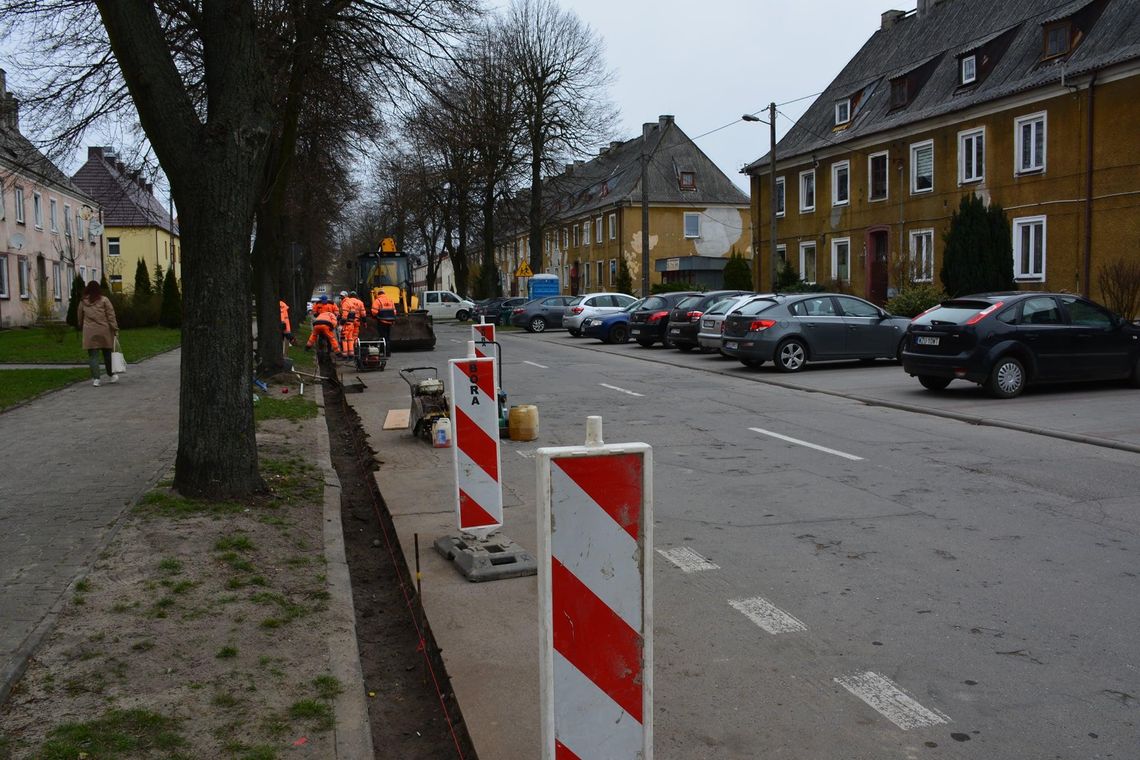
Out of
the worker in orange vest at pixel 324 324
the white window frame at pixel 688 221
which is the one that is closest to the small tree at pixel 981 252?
the worker in orange vest at pixel 324 324

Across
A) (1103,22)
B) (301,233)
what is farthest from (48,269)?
(1103,22)

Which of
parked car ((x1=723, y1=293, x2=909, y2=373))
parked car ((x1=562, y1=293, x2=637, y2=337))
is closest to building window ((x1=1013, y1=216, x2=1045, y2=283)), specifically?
parked car ((x1=723, y1=293, x2=909, y2=373))

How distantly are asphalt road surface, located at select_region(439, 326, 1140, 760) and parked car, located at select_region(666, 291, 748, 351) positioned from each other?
13565 mm

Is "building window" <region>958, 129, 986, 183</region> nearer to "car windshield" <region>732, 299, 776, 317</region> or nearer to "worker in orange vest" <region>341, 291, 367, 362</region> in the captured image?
"car windshield" <region>732, 299, 776, 317</region>

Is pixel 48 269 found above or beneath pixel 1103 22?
→ beneath

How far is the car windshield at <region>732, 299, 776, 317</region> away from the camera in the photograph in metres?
20.9

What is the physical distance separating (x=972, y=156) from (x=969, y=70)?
130 inches

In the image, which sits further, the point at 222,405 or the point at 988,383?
the point at 988,383

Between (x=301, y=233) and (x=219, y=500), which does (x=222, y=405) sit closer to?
(x=219, y=500)

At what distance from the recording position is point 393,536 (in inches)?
305

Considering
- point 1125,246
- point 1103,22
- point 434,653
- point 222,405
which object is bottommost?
point 434,653

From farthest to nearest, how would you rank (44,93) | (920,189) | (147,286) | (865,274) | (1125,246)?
(147,286), (865,274), (920,189), (1125,246), (44,93)

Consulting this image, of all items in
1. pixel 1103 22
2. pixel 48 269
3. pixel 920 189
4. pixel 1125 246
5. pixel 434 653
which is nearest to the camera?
pixel 434 653

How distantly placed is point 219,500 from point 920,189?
1261 inches
